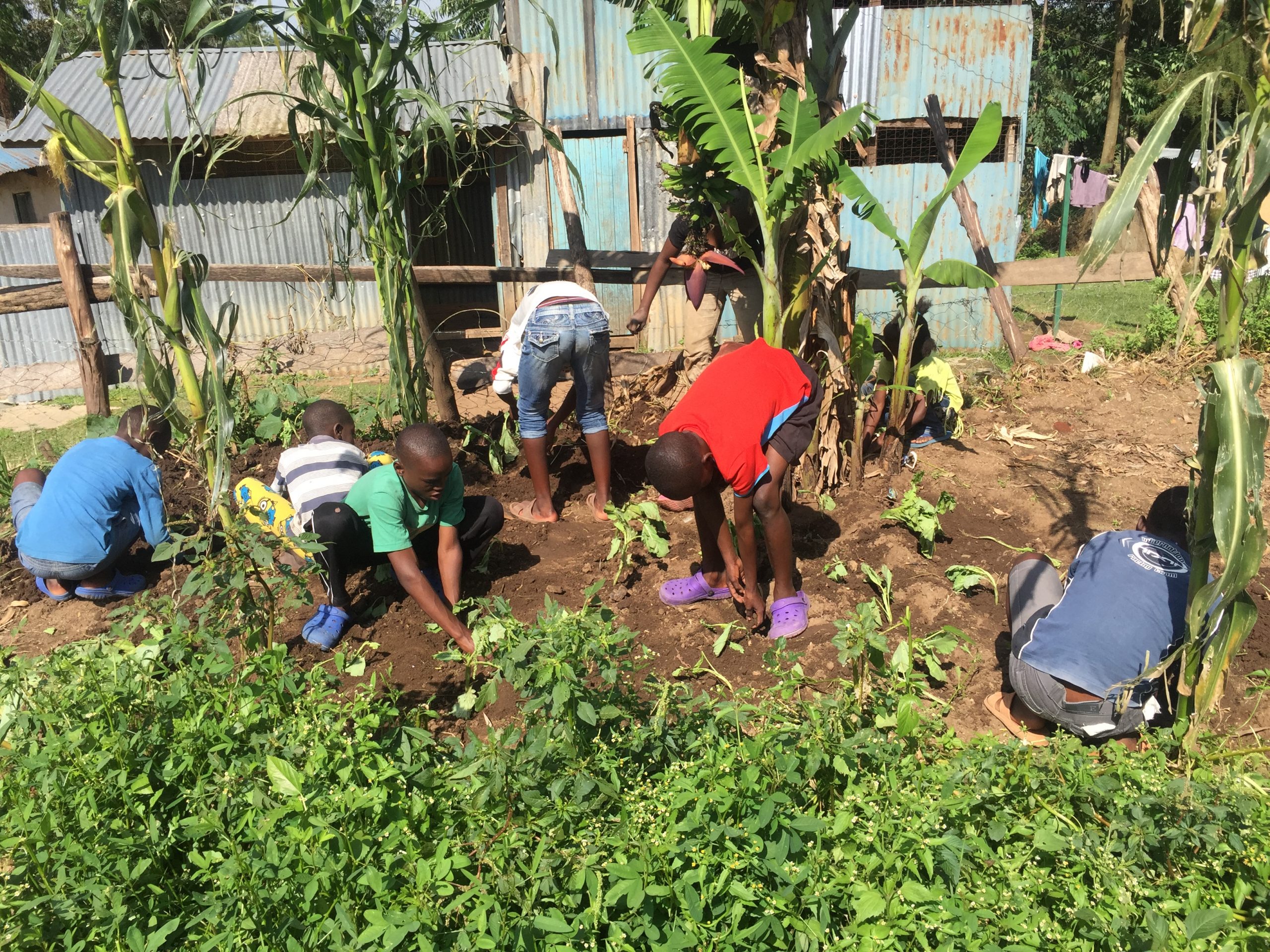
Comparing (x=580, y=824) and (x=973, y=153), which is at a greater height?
(x=973, y=153)

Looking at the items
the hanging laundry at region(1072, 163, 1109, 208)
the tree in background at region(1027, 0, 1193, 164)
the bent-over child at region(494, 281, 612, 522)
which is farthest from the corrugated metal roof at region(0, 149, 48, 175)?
the tree in background at region(1027, 0, 1193, 164)

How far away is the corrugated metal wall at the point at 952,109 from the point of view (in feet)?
30.4

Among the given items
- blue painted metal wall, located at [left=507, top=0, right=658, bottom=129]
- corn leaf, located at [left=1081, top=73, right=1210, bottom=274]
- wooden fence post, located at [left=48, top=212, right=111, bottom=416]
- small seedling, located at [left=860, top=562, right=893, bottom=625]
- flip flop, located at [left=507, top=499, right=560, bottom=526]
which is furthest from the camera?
blue painted metal wall, located at [left=507, top=0, right=658, bottom=129]

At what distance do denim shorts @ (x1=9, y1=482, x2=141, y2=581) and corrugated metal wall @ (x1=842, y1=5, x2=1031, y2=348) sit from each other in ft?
25.5

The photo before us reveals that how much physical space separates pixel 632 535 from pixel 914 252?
2.16 meters

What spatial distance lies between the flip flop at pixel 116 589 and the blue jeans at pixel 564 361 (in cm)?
219

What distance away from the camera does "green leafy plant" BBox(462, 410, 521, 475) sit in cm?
571

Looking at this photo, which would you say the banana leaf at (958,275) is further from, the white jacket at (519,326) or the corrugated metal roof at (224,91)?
the corrugated metal roof at (224,91)

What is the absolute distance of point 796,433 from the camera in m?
3.89

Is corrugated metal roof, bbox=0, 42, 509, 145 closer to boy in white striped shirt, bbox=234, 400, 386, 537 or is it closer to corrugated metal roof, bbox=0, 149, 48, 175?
corrugated metal roof, bbox=0, 149, 48, 175

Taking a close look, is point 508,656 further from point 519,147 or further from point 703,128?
point 519,147

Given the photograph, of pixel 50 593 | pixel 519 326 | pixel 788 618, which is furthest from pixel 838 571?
pixel 50 593

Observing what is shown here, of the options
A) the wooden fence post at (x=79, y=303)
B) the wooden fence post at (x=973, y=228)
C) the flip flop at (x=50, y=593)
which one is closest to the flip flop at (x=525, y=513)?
the flip flop at (x=50, y=593)

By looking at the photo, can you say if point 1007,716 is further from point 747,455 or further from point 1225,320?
point 1225,320
